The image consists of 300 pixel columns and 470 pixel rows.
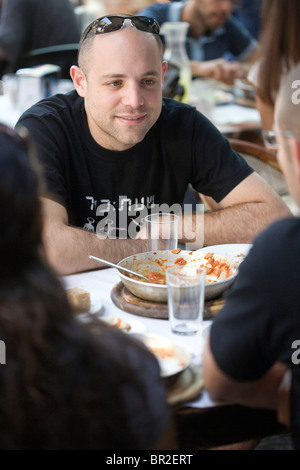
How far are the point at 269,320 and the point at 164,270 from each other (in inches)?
25.7

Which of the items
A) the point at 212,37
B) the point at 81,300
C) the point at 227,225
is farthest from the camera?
the point at 212,37

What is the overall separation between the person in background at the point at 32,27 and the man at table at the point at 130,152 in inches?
115

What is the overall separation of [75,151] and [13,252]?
58.2 inches

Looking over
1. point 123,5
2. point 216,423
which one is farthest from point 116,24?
point 123,5

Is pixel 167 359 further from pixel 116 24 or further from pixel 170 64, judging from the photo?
pixel 170 64

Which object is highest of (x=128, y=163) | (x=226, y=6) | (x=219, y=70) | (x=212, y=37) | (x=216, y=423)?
(x=226, y=6)

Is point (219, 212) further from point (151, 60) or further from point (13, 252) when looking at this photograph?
point (13, 252)

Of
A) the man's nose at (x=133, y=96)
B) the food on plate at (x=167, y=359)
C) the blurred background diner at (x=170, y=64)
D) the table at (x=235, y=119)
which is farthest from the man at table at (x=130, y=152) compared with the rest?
the table at (x=235, y=119)

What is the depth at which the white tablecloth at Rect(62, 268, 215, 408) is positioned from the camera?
133 centimetres

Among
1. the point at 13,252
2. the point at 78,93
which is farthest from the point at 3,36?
the point at 13,252

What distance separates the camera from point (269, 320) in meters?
1.11

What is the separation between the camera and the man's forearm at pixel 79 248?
182 centimetres

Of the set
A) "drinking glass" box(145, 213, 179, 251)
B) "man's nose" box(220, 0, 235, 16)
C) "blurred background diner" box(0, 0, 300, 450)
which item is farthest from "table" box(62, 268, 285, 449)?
"man's nose" box(220, 0, 235, 16)
